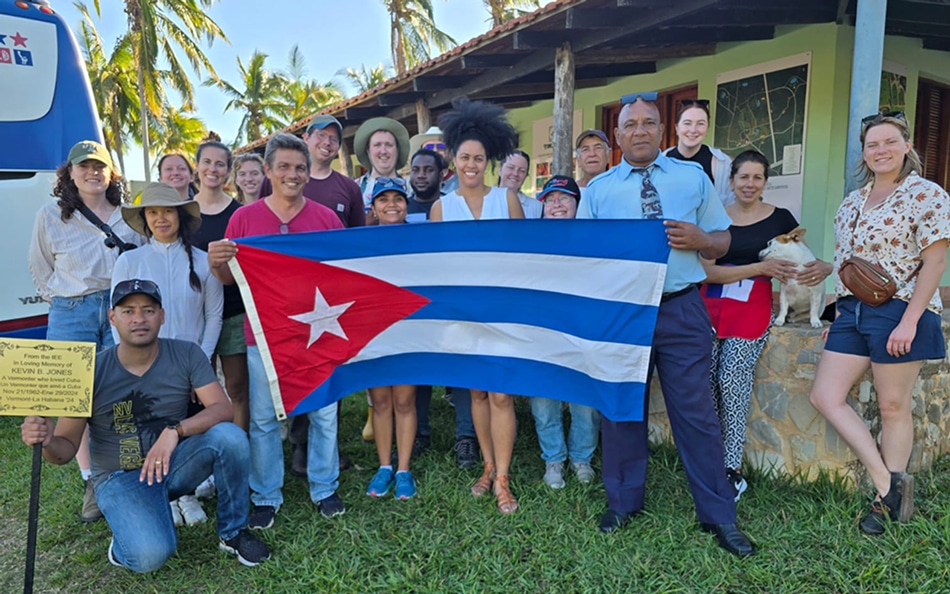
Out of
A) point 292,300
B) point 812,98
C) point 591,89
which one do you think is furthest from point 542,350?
point 591,89

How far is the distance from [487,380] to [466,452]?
0.93 metres

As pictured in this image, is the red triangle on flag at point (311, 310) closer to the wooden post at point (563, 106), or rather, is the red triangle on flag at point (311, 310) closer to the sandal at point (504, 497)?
the sandal at point (504, 497)

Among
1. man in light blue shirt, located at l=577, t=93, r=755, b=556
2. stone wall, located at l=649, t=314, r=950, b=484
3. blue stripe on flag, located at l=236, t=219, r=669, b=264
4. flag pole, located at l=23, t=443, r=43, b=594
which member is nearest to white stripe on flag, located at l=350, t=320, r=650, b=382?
man in light blue shirt, located at l=577, t=93, r=755, b=556

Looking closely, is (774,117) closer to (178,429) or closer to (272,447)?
(272,447)

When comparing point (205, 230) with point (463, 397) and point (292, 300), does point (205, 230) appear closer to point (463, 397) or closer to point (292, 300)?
point (292, 300)

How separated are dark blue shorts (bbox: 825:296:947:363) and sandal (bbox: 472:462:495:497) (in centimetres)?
204

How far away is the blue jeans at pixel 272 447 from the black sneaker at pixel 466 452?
0.90 m

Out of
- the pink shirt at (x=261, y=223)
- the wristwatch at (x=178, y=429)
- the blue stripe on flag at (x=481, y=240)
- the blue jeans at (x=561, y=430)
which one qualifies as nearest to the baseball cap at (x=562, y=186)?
the blue stripe on flag at (x=481, y=240)

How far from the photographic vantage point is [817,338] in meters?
3.40

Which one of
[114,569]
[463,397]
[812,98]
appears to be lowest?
[114,569]

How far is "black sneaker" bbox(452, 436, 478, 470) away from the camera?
3.98 meters

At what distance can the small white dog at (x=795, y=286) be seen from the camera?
3.22 meters

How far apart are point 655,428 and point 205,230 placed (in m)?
3.37

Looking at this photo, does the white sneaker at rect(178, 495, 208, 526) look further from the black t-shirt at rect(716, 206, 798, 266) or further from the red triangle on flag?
the black t-shirt at rect(716, 206, 798, 266)
